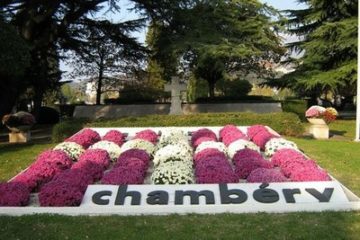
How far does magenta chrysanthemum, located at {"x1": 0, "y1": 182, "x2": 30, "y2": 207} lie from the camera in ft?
26.6

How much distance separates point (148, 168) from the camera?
36.2ft

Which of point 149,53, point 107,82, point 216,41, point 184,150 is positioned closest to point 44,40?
point 149,53

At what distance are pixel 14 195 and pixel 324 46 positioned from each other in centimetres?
2578

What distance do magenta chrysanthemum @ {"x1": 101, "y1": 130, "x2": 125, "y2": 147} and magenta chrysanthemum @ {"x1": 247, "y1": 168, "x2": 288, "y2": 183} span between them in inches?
226

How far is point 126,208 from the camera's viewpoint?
25.7ft

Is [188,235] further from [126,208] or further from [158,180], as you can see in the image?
[158,180]

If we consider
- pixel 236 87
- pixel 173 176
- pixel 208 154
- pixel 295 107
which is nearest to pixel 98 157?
pixel 208 154

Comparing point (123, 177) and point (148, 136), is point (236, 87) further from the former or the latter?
point (123, 177)

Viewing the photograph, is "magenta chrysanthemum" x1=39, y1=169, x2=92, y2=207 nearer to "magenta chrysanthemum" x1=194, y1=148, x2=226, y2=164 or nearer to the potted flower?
"magenta chrysanthemum" x1=194, y1=148, x2=226, y2=164

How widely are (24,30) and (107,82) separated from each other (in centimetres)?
1414

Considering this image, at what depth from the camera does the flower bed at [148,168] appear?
8352 mm

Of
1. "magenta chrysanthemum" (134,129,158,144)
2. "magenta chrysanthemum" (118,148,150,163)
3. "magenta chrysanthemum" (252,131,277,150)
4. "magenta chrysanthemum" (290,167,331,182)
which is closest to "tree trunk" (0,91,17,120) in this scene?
"magenta chrysanthemum" (134,129,158,144)

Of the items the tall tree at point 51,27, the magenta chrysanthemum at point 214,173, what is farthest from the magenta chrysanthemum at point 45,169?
the tall tree at point 51,27

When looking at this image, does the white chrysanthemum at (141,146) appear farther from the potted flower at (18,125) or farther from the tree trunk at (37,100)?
the tree trunk at (37,100)
